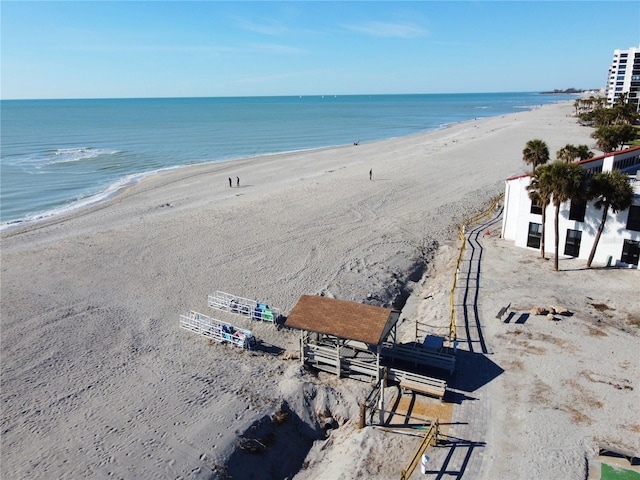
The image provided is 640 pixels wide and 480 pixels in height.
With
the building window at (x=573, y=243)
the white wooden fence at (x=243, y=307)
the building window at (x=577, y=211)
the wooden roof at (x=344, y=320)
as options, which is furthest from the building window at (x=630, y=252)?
the white wooden fence at (x=243, y=307)

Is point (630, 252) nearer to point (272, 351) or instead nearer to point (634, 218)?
point (634, 218)

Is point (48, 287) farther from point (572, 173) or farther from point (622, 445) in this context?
point (572, 173)

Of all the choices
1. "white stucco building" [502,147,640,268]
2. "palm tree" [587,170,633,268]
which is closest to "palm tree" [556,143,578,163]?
"white stucco building" [502,147,640,268]

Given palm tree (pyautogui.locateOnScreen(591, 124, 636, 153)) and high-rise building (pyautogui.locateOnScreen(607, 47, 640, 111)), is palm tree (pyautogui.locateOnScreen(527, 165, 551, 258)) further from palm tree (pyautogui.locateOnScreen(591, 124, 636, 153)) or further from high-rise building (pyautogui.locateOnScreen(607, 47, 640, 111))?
high-rise building (pyautogui.locateOnScreen(607, 47, 640, 111))

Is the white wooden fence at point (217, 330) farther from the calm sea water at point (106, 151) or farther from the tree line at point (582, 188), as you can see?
the calm sea water at point (106, 151)

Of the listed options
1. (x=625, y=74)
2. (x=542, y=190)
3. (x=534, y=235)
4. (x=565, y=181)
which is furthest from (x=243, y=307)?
(x=625, y=74)

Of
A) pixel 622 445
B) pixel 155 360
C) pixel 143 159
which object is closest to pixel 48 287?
pixel 155 360
